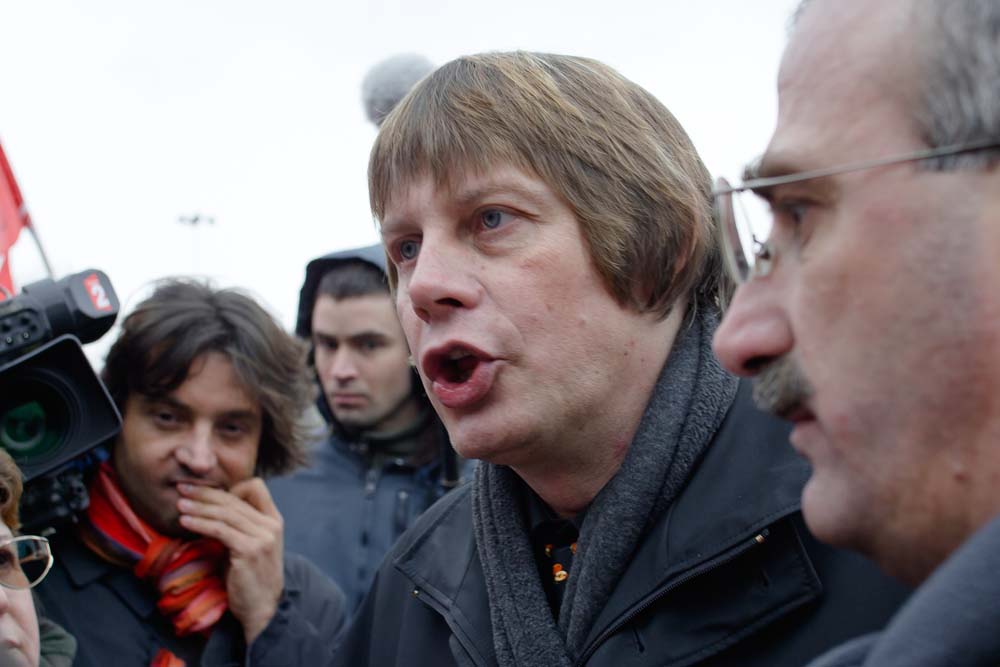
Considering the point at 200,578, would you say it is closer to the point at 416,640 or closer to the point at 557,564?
the point at 416,640

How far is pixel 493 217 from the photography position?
199 cm

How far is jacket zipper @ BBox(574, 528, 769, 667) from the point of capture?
66.0 inches

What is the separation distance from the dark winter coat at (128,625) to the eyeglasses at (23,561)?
0.39 metres

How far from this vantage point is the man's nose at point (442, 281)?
1.93m

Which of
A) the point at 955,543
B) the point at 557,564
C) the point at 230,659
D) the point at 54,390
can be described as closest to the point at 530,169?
the point at 557,564

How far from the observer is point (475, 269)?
1.96m

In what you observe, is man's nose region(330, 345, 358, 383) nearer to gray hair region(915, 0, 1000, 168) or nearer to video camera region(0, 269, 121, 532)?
video camera region(0, 269, 121, 532)

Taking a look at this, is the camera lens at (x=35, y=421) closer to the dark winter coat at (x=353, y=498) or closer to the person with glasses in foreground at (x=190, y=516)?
the person with glasses in foreground at (x=190, y=516)

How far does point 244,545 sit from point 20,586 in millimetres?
1037

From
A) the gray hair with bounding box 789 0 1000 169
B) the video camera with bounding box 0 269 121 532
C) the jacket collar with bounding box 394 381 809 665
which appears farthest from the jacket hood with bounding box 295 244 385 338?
the gray hair with bounding box 789 0 1000 169

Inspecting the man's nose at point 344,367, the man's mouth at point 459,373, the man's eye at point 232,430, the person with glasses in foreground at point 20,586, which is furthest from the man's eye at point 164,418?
the man's mouth at point 459,373

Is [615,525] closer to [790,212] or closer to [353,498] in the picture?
[790,212]

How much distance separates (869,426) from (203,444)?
2.55 m

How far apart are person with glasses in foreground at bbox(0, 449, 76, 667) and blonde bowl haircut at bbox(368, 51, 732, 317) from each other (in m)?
1.09
